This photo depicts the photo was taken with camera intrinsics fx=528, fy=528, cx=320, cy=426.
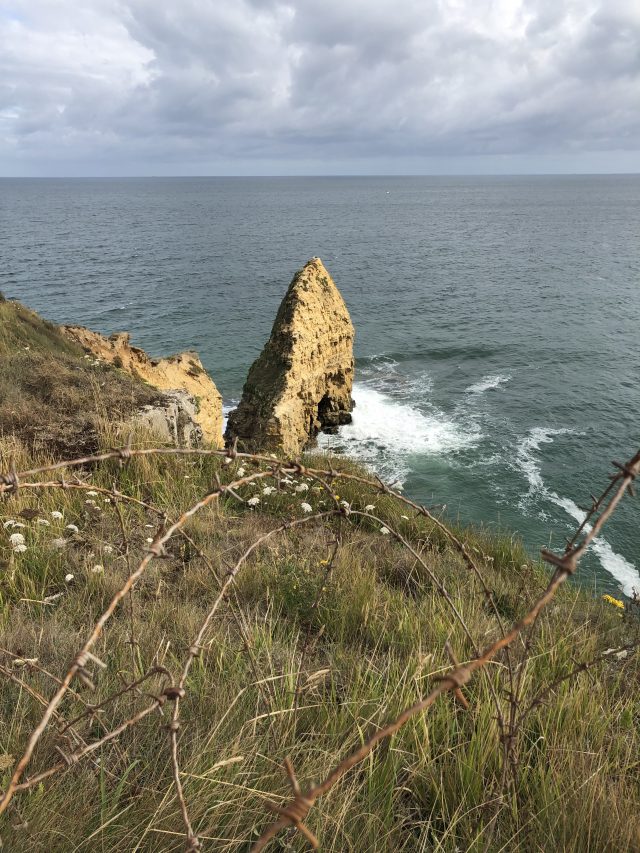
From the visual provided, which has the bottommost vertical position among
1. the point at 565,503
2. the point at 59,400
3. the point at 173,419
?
the point at 565,503

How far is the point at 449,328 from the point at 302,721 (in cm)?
3615

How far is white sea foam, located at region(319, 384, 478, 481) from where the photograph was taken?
19203mm

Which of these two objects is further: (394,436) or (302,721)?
(394,436)

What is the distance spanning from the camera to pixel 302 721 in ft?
7.93

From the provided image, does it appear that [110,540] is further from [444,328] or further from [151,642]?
[444,328]

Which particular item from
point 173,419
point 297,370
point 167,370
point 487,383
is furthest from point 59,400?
point 487,383

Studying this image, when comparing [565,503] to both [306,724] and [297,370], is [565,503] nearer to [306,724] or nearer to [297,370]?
[297,370]

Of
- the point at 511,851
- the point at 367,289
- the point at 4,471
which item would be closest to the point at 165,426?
the point at 4,471

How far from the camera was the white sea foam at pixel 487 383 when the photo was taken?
26.2 m

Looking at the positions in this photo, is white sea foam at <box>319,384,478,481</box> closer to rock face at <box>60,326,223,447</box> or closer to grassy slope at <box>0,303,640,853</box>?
rock face at <box>60,326,223,447</box>

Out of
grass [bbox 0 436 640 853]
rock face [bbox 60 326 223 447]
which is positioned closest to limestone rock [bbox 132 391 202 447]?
grass [bbox 0 436 640 853]

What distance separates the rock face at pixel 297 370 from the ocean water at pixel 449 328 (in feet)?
8.27

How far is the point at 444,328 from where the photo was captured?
1435 inches

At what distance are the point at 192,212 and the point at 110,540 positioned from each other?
144319mm
